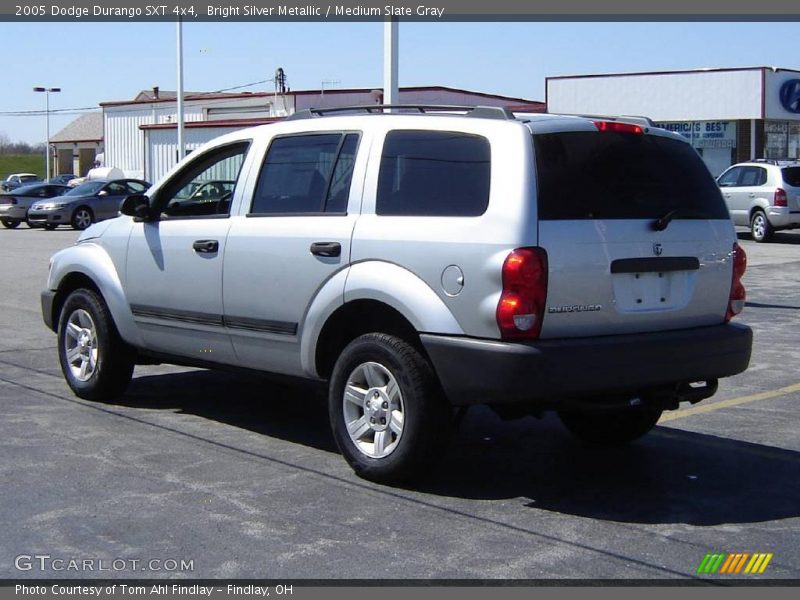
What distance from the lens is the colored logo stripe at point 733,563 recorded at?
493 cm

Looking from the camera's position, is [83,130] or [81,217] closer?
[81,217]

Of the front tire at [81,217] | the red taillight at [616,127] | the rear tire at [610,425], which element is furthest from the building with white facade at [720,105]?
the red taillight at [616,127]

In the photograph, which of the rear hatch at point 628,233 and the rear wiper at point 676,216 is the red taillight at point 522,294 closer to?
the rear hatch at point 628,233

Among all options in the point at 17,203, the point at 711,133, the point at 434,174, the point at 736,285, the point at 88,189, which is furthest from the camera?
the point at 711,133

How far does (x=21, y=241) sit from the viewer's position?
27.3m

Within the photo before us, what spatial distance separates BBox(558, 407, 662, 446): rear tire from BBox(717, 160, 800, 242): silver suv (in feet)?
63.6

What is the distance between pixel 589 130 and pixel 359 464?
2.15m

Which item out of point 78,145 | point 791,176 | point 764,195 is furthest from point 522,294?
point 78,145

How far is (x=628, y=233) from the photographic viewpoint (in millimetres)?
5977

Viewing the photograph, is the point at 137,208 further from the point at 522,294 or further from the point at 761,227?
the point at 761,227

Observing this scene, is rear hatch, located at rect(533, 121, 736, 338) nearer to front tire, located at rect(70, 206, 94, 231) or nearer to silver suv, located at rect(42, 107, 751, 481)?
silver suv, located at rect(42, 107, 751, 481)

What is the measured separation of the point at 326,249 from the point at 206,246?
108 cm

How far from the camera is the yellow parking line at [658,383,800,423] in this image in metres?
8.18

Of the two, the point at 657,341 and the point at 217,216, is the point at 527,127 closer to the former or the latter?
the point at 657,341
